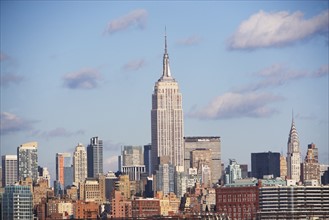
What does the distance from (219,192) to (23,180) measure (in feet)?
100

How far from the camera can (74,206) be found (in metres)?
156

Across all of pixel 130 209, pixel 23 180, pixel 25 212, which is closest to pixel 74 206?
pixel 130 209

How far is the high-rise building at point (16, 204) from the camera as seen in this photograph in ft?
445

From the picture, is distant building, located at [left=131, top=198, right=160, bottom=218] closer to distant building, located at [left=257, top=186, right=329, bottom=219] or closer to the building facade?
distant building, located at [left=257, top=186, right=329, bottom=219]

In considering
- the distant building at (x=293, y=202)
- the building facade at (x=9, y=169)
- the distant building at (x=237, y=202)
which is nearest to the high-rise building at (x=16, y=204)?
the distant building at (x=237, y=202)

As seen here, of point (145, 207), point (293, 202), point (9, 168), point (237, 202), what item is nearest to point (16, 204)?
point (145, 207)

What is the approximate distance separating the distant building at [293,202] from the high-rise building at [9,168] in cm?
4161

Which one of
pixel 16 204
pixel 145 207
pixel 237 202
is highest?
pixel 237 202

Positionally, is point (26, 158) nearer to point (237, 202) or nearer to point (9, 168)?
point (9, 168)

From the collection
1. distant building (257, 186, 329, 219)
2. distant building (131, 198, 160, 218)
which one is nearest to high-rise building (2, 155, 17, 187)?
distant building (131, 198, 160, 218)

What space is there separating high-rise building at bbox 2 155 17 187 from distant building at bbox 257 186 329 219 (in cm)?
4161

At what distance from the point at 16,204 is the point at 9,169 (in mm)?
58908

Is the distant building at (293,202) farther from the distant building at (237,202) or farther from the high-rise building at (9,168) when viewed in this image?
the high-rise building at (9,168)

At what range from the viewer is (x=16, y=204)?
139250 mm
